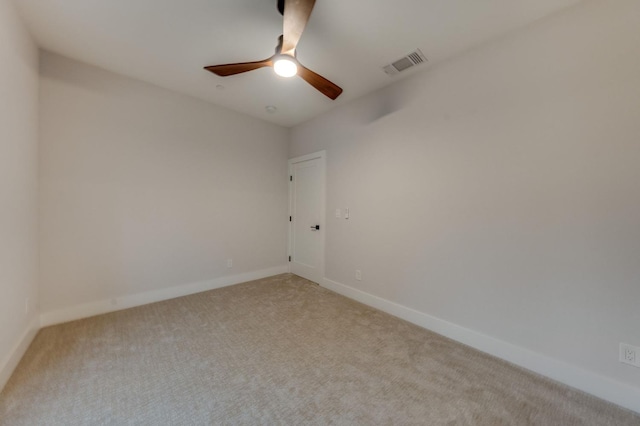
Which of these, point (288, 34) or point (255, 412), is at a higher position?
point (288, 34)

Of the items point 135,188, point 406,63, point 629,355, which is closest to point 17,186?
point 135,188

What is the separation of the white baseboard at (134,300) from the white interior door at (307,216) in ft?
2.72

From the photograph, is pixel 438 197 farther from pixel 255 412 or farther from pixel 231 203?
pixel 231 203

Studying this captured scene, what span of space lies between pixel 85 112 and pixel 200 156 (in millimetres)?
1221

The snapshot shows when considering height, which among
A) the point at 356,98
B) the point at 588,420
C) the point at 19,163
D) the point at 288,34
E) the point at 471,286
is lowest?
the point at 588,420

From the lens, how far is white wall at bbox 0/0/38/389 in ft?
5.62

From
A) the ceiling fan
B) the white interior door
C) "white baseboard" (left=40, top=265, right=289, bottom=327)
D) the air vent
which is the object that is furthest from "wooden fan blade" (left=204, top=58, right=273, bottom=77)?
"white baseboard" (left=40, top=265, right=289, bottom=327)

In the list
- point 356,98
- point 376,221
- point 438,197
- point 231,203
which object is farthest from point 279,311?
point 356,98

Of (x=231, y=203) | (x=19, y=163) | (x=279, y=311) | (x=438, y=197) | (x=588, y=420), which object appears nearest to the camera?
(x=588, y=420)

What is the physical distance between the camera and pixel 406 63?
2.45 metres

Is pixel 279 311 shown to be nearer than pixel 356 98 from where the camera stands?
Yes

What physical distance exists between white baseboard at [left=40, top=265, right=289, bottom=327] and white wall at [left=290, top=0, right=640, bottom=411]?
236 centimetres

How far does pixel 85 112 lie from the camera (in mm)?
2631

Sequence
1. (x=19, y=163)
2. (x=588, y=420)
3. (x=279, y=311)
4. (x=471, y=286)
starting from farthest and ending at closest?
(x=279, y=311) → (x=471, y=286) → (x=19, y=163) → (x=588, y=420)
